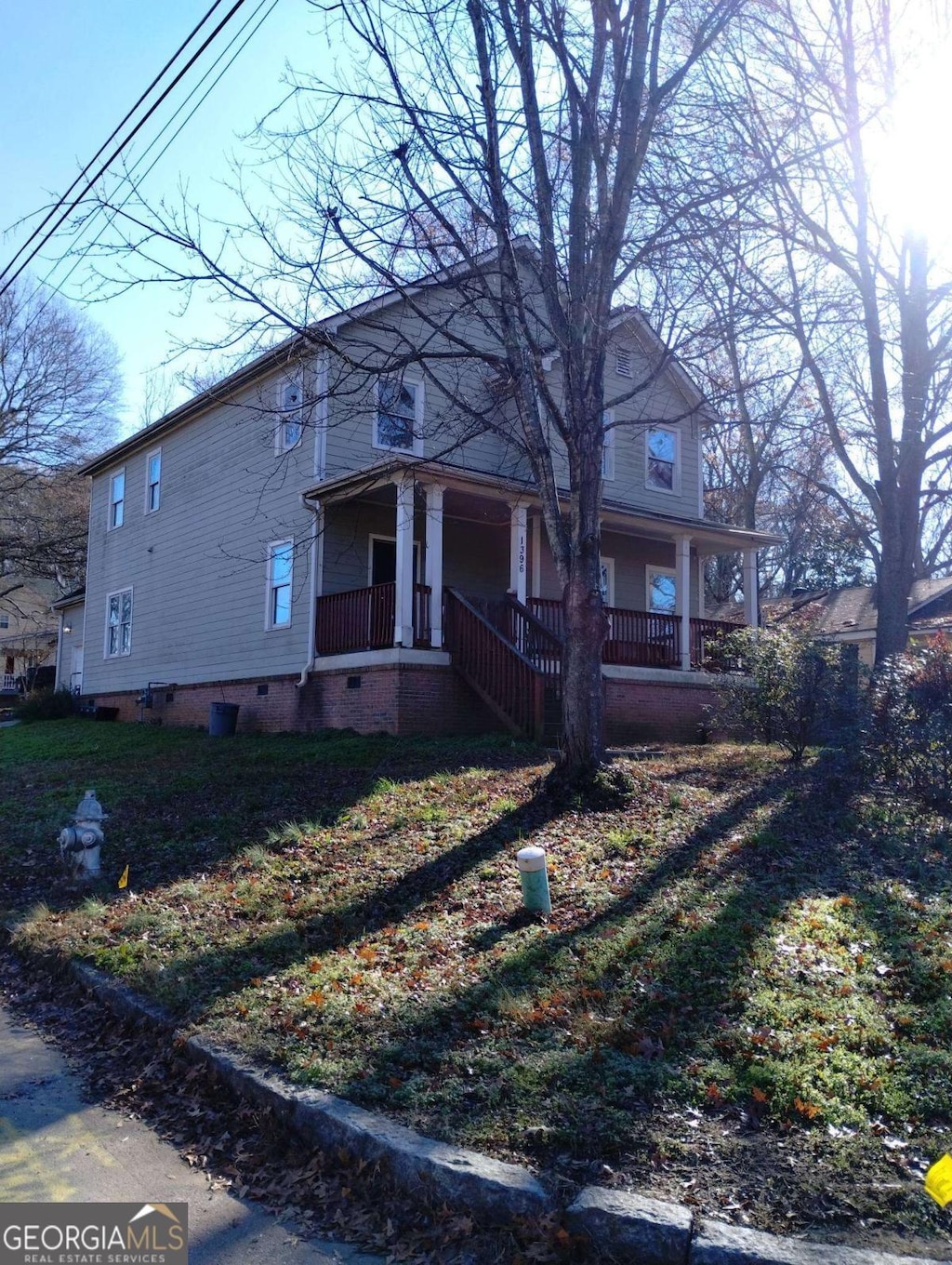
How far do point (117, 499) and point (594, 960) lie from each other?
21984mm

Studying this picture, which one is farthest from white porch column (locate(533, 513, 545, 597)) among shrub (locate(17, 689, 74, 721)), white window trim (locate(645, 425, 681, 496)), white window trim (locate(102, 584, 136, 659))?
shrub (locate(17, 689, 74, 721))

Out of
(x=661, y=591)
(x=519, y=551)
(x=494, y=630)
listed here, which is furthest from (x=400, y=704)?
(x=661, y=591)

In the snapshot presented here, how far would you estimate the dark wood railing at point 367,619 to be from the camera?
1561 cm

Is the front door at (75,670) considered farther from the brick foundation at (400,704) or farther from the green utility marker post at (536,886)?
the green utility marker post at (536,886)

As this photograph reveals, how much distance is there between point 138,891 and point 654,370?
6385 millimetres

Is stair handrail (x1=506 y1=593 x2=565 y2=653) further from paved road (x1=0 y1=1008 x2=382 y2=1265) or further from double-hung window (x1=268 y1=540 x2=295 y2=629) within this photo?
paved road (x1=0 y1=1008 x2=382 y2=1265)

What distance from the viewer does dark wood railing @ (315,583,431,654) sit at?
15.6m

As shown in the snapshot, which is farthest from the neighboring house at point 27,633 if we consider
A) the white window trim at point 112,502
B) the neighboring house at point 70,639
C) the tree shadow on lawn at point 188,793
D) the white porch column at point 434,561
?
Result: the white porch column at point 434,561

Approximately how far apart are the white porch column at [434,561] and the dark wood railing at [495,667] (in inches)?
11.0

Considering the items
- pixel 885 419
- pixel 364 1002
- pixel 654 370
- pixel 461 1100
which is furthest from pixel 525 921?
pixel 885 419

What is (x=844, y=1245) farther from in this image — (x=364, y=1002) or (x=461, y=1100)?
(x=364, y=1002)

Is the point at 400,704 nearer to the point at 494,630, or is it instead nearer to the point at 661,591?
the point at 494,630

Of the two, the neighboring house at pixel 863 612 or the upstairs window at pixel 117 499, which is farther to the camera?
the neighboring house at pixel 863 612

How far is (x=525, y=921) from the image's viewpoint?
6633mm
